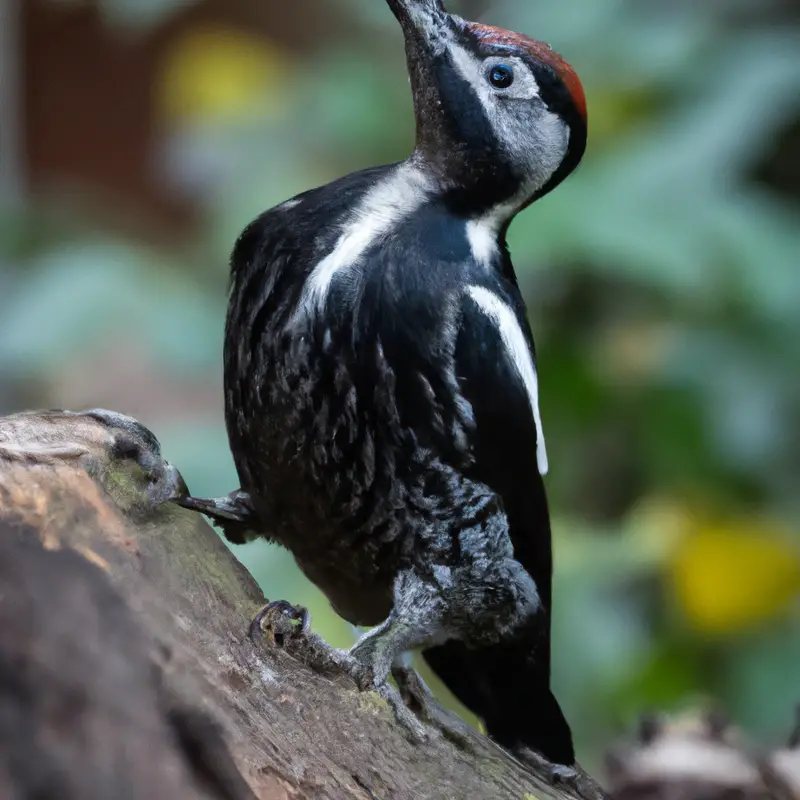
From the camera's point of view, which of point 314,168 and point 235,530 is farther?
point 314,168

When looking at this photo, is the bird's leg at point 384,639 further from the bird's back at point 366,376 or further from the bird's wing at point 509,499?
the bird's wing at point 509,499

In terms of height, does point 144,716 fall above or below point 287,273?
below

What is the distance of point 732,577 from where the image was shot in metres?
2.42

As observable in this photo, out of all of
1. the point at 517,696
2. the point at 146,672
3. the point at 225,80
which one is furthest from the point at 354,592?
the point at 225,80

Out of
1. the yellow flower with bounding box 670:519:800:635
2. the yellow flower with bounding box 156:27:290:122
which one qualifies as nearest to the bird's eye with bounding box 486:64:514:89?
the yellow flower with bounding box 670:519:800:635

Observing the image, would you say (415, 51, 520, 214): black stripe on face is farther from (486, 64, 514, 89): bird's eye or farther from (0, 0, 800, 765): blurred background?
(0, 0, 800, 765): blurred background

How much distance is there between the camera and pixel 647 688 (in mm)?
2383

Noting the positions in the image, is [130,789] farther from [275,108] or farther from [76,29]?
[76,29]

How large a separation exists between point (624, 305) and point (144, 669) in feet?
6.21

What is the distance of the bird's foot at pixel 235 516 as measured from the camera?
1.42 metres

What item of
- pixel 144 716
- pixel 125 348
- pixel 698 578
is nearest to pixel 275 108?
pixel 125 348

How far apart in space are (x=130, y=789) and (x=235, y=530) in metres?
0.55

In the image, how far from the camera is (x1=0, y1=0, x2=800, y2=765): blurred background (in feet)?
→ 7.82

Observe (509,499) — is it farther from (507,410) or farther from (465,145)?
(465,145)
